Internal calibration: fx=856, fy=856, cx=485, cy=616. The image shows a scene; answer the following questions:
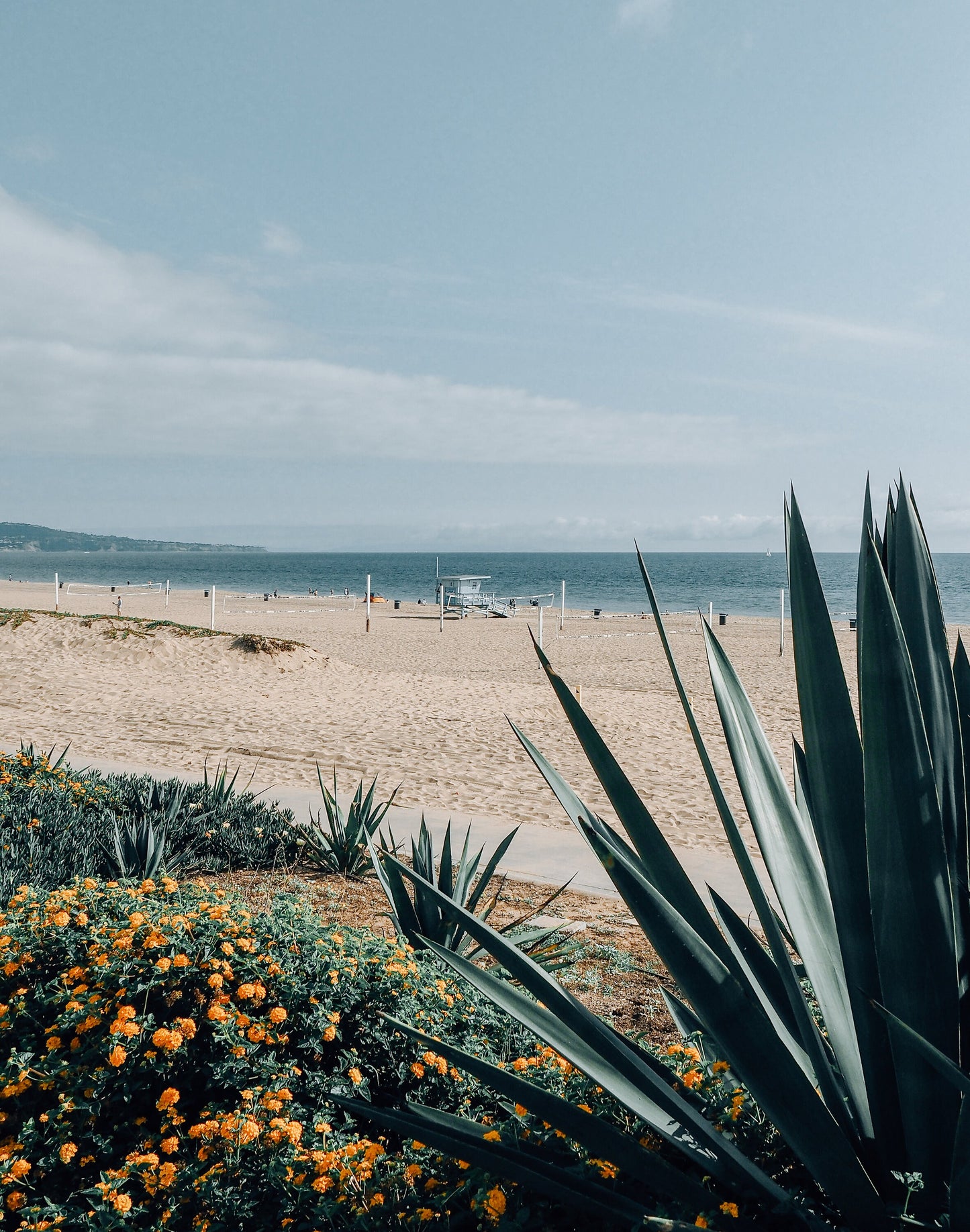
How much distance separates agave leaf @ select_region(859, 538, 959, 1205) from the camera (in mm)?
1293

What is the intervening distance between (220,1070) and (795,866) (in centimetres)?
155

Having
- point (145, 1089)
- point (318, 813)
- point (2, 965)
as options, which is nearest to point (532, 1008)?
point (145, 1089)

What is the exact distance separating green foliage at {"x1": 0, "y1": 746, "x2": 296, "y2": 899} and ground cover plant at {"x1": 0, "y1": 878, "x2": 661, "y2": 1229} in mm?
1431

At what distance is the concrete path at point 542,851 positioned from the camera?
495cm

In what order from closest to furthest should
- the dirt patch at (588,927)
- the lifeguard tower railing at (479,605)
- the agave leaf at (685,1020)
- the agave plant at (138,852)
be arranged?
the agave leaf at (685,1020) → the dirt patch at (588,927) → the agave plant at (138,852) → the lifeguard tower railing at (479,605)

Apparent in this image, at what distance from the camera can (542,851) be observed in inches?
222

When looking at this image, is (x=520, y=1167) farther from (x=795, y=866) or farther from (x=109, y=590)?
(x=109, y=590)

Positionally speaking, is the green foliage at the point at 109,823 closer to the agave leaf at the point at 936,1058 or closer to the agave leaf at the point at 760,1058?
the agave leaf at the point at 760,1058

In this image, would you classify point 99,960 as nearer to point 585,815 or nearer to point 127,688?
point 585,815

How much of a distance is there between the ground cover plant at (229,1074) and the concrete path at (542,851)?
1888 mm

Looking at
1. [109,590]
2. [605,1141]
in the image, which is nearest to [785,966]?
[605,1141]

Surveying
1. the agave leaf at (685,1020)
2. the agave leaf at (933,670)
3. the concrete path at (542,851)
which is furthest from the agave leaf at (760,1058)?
the concrete path at (542,851)

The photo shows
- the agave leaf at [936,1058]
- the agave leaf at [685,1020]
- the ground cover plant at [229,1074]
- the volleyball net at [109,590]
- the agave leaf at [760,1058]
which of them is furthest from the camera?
the volleyball net at [109,590]

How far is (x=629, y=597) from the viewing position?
62125 millimetres
